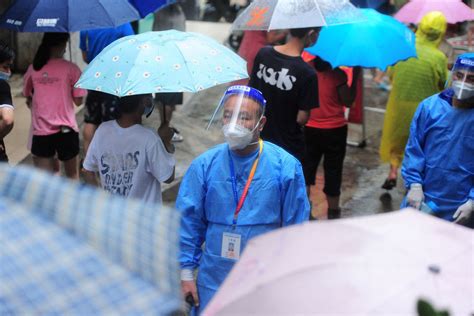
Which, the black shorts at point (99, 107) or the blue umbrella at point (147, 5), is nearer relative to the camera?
the blue umbrella at point (147, 5)

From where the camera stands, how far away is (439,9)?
773 cm

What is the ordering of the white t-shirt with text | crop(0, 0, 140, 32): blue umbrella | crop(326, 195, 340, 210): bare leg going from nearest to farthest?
the white t-shirt with text → crop(0, 0, 140, 32): blue umbrella → crop(326, 195, 340, 210): bare leg

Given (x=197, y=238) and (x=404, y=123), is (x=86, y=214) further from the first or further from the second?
(x=404, y=123)

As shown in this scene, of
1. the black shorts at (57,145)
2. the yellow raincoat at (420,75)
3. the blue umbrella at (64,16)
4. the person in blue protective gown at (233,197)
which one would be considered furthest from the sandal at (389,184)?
the person in blue protective gown at (233,197)

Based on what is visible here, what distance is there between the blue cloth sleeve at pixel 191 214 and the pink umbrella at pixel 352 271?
1400mm

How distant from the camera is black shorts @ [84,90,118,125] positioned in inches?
258

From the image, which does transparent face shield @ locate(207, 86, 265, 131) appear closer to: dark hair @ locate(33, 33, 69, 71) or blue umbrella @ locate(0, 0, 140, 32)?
blue umbrella @ locate(0, 0, 140, 32)

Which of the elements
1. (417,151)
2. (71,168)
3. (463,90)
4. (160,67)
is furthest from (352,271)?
(71,168)

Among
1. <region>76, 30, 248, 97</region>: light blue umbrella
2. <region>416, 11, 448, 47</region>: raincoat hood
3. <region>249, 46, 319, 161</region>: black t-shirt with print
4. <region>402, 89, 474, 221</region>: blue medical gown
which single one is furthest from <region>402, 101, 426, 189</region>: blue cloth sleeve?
<region>416, 11, 448, 47</region>: raincoat hood

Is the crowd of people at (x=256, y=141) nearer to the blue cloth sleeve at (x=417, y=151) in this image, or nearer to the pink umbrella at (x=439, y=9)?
the blue cloth sleeve at (x=417, y=151)

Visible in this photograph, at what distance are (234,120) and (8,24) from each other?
2590 mm

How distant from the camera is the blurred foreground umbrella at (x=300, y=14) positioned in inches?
214

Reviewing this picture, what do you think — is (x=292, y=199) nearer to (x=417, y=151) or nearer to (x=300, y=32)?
(x=417, y=151)

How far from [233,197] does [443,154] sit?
5.57ft
